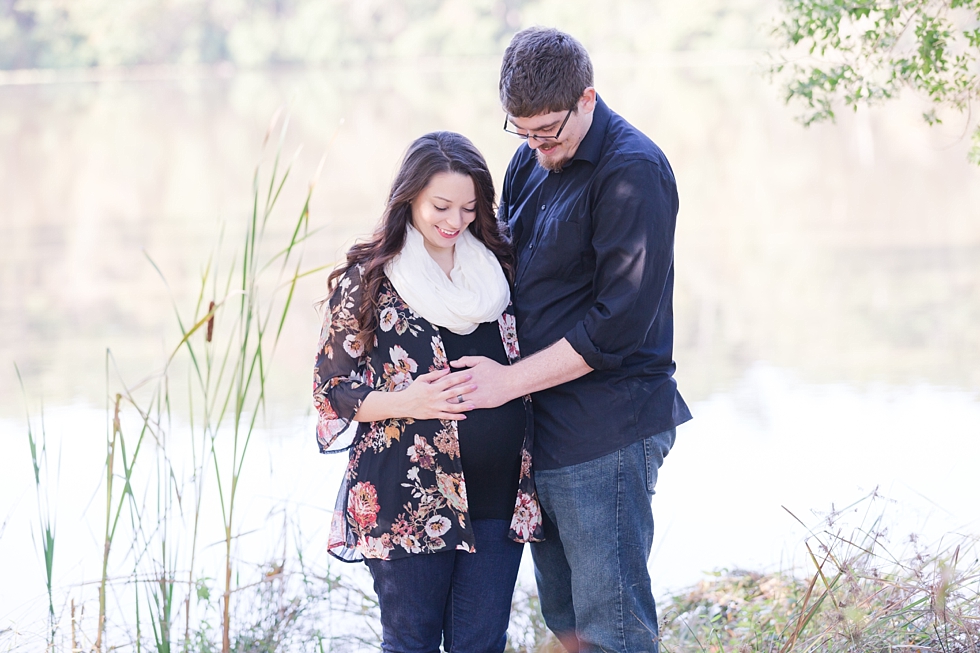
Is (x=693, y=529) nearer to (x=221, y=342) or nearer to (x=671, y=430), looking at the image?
(x=671, y=430)

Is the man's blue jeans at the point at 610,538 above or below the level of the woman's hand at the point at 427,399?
below

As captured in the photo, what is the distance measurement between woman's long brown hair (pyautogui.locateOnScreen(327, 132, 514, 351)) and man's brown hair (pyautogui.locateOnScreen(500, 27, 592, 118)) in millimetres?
188

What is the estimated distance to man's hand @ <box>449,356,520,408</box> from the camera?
2.20 metres

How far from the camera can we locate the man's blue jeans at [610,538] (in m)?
2.23

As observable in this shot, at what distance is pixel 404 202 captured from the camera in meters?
2.28

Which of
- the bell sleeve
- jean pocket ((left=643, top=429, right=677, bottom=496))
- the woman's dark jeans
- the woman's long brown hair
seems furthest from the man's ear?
the woman's dark jeans

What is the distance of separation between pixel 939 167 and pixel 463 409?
13280mm

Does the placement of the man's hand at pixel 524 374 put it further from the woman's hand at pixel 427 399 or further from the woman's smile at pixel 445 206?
the woman's smile at pixel 445 206

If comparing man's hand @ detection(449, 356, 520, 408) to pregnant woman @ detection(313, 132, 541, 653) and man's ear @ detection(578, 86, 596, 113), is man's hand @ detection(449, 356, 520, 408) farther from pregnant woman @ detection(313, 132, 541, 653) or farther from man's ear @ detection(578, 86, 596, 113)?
man's ear @ detection(578, 86, 596, 113)

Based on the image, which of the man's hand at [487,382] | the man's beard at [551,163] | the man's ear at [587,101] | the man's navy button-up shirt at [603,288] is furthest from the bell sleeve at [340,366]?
the man's ear at [587,101]

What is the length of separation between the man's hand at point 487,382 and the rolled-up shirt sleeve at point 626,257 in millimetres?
175

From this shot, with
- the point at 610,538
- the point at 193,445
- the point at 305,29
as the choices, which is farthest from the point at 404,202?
the point at 305,29

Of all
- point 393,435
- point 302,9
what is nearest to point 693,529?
point 393,435

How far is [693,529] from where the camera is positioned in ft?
14.7
